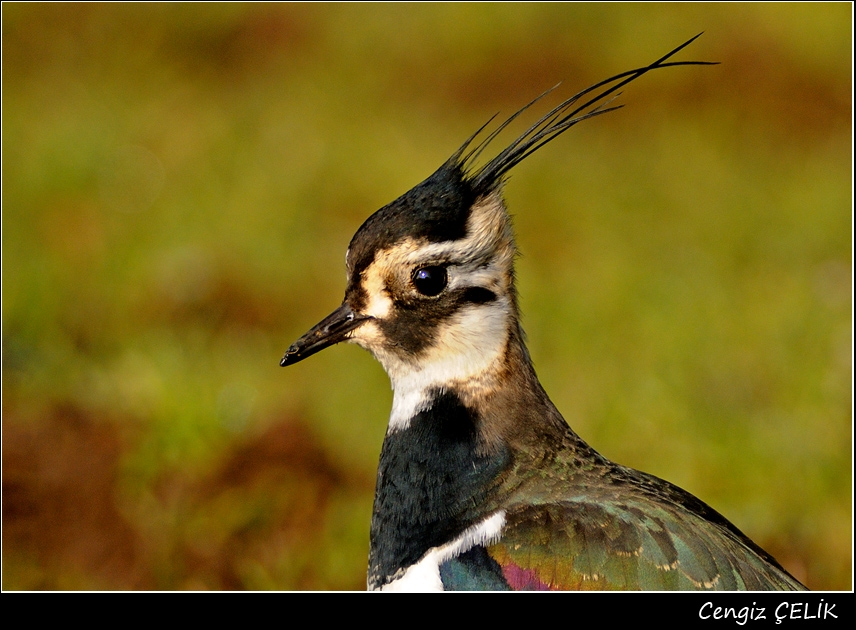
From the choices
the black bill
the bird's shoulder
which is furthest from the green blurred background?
the bird's shoulder

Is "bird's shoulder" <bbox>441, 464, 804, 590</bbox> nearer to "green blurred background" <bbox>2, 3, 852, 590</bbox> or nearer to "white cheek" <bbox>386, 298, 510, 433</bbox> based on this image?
"white cheek" <bbox>386, 298, 510, 433</bbox>

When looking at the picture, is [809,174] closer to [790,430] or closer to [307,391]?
[790,430]

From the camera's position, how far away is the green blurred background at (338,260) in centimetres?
494

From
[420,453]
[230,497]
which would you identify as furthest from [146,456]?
[420,453]

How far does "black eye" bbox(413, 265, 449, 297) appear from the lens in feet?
11.1

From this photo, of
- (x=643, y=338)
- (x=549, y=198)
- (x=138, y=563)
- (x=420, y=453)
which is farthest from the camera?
(x=549, y=198)

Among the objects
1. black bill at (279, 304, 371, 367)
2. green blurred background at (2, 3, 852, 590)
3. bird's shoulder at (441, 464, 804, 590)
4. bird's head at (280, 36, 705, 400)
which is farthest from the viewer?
green blurred background at (2, 3, 852, 590)

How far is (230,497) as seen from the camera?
4.89m

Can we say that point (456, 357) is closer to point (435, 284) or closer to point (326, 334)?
point (435, 284)

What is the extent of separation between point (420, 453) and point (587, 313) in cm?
361

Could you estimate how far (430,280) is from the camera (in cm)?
341

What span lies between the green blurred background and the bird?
1439mm

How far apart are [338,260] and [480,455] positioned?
13.5 feet

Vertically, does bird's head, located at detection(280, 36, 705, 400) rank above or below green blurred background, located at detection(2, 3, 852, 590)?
below
